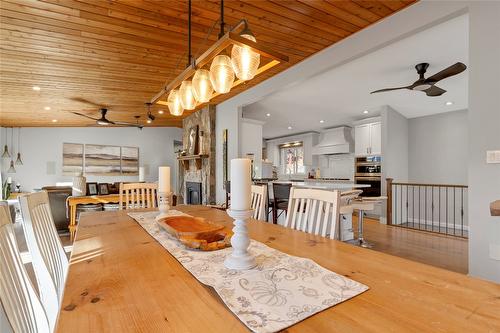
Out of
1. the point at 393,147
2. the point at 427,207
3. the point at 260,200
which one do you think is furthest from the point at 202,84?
the point at 427,207

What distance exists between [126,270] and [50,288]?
1.67 ft

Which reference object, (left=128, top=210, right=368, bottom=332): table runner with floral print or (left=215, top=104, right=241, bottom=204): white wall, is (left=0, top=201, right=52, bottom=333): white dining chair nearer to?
(left=128, top=210, right=368, bottom=332): table runner with floral print

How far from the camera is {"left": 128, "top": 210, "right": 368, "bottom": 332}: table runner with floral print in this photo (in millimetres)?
685

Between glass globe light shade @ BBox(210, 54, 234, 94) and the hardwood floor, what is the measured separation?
3.22 metres

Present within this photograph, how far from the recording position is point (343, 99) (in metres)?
5.61

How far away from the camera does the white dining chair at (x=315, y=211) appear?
1500 mm

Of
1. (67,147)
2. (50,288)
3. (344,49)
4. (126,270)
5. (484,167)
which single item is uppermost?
(344,49)

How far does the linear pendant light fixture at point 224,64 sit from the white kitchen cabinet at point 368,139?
547 cm

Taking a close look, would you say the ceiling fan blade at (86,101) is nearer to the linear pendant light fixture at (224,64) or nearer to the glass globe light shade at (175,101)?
the glass globe light shade at (175,101)

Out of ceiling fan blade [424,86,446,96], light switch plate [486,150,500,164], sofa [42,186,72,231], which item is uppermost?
ceiling fan blade [424,86,446,96]

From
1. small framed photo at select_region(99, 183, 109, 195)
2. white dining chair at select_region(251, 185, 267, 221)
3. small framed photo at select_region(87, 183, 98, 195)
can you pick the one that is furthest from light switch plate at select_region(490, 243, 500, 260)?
small framed photo at select_region(87, 183, 98, 195)

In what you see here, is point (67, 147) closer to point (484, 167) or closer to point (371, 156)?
point (371, 156)

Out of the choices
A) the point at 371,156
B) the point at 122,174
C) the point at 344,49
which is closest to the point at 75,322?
the point at 344,49

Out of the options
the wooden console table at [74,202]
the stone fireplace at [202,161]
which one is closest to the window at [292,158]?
the stone fireplace at [202,161]
